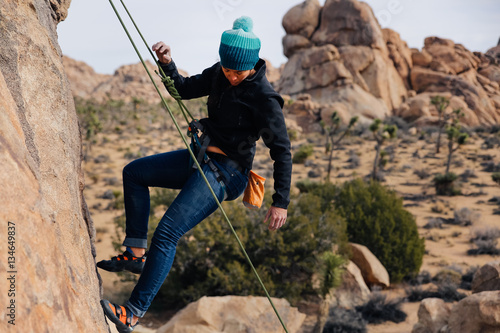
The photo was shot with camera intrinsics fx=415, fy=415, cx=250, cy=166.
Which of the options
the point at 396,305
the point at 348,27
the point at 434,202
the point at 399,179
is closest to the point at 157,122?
the point at 348,27

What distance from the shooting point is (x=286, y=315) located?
730 centimetres

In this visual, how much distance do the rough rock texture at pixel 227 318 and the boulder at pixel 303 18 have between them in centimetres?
5149

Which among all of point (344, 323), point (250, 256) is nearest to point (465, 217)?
point (344, 323)

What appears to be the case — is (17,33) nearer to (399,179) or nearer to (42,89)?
(42,89)

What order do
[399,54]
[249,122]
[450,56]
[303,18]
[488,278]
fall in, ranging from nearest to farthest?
[249,122] < [488,278] < [303,18] < [450,56] < [399,54]

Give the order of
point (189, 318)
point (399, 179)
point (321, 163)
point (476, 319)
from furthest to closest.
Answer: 1. point (321, 163)
2. point (399, 179)
3. point (189, 318)
4. point (476, 319)

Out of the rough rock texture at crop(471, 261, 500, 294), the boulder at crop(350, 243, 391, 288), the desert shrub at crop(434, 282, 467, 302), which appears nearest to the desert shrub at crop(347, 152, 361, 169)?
the boulder at crop(350, 243, 391, 288)

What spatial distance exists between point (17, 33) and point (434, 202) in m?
19.7

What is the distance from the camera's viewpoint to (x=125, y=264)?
2957 mm

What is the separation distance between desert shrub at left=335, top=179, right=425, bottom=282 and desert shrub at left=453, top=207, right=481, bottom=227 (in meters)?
4.85

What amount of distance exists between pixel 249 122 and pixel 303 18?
55.2m

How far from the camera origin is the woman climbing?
2643 millimetres

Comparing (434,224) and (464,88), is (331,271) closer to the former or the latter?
(434,224)

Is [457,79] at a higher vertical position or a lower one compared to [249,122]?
higher
